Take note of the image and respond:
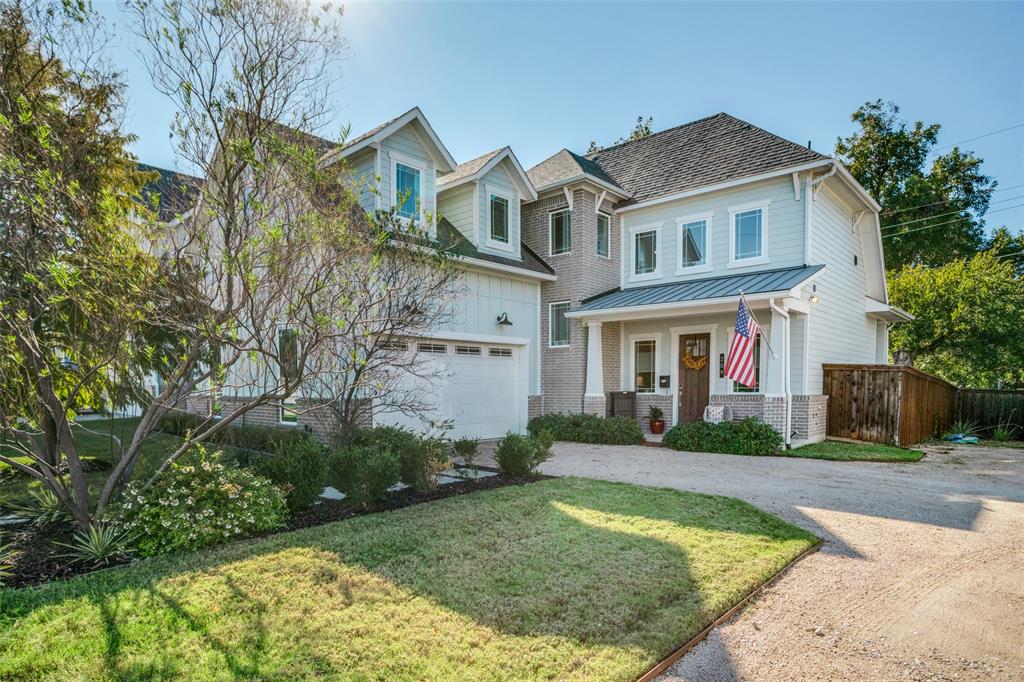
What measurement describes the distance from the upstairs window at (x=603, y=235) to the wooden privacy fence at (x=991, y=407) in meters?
11.6

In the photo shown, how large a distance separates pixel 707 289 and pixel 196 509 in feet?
36.4

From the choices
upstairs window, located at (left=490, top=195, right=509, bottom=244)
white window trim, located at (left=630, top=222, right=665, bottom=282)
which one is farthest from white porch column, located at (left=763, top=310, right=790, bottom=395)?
upstairs window, located at (left=490, top=195, right=509, bottom=244)

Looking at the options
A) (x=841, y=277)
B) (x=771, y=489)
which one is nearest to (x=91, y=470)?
(x=771, y=489)

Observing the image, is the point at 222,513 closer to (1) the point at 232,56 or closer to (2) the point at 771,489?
(1) the point at 232,56

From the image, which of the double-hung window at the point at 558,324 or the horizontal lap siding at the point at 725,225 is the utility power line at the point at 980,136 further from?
the double-hung window at the point at 558,324

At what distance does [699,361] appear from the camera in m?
13.9

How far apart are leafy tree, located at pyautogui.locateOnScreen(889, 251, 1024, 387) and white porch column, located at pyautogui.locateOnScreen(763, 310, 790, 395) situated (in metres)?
12.4

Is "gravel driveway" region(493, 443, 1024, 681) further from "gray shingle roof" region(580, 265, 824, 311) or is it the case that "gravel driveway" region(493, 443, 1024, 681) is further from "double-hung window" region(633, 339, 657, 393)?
"double-hung window" region(633, 339, 657, 393)

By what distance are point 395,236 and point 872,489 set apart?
766 centimetres

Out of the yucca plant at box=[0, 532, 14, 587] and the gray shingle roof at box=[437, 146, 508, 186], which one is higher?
the gray shingle roof at box=[437, 146, 508, 186]

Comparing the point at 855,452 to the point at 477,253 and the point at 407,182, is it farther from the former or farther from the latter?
the point at 407,182

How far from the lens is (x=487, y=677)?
2855 mm

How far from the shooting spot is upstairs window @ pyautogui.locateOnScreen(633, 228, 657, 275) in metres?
15.0

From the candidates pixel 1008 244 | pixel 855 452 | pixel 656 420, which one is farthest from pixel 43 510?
pixel 1008 244
